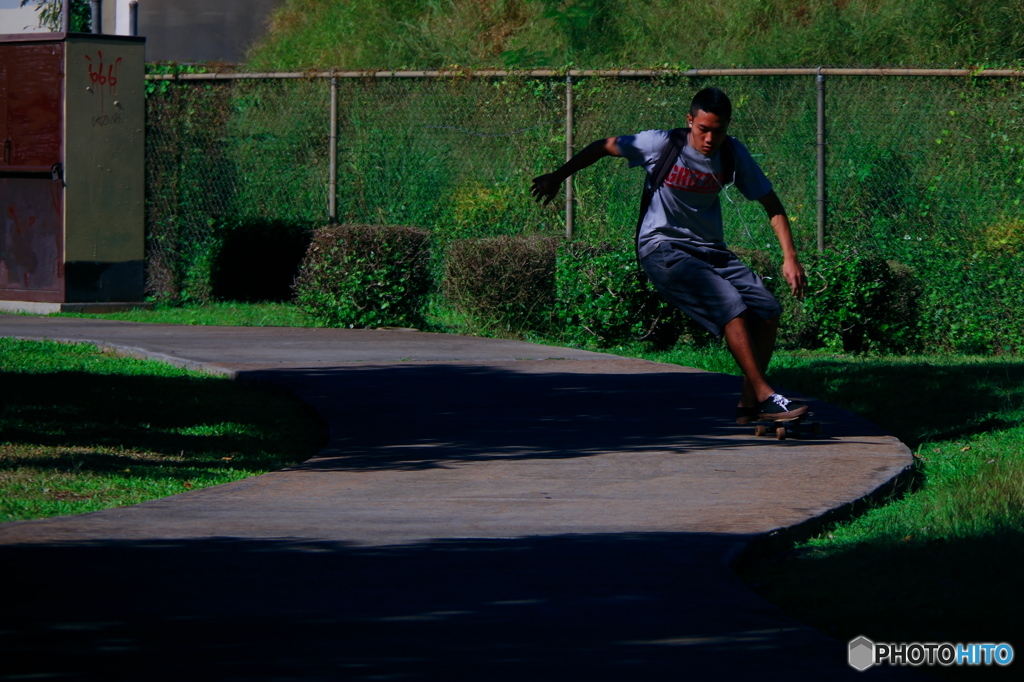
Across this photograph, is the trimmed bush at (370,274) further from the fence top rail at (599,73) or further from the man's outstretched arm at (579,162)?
the man's outstretched arm at (579,162)

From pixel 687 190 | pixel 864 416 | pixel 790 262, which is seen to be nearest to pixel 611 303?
pixel 864 416

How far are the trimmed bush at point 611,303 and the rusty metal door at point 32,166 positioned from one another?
5325 mm

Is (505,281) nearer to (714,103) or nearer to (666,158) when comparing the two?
(666,158)

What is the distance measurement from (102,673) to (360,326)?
338 inches

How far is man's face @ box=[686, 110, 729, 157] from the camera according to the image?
22.3 feet

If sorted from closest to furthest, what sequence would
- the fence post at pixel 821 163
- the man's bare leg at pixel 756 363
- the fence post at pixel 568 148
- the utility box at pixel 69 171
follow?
the man's bare leg at pixel 756 363
the fence post at pixel 821 163
the fence post at pixel 568 148
the utility box at pixel 69 171

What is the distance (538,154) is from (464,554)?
905cm

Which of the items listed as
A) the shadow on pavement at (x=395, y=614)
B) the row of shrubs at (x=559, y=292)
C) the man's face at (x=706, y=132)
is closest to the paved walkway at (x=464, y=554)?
the shadow on pavement at (x=395, y=614)

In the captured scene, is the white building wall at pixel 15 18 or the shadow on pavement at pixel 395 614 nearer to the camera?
the shadow on pavement at pixel 395 614

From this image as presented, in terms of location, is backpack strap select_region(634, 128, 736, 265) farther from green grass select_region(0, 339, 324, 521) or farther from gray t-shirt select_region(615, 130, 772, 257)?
green grass select_region(0, 339, 324, 521)

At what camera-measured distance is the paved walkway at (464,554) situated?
11.1 feet

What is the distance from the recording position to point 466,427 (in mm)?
6809

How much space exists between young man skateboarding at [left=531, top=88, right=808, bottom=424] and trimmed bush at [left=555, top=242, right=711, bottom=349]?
11.4ft

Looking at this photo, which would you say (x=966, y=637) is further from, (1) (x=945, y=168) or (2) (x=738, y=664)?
(1) (x=945, y=168)
